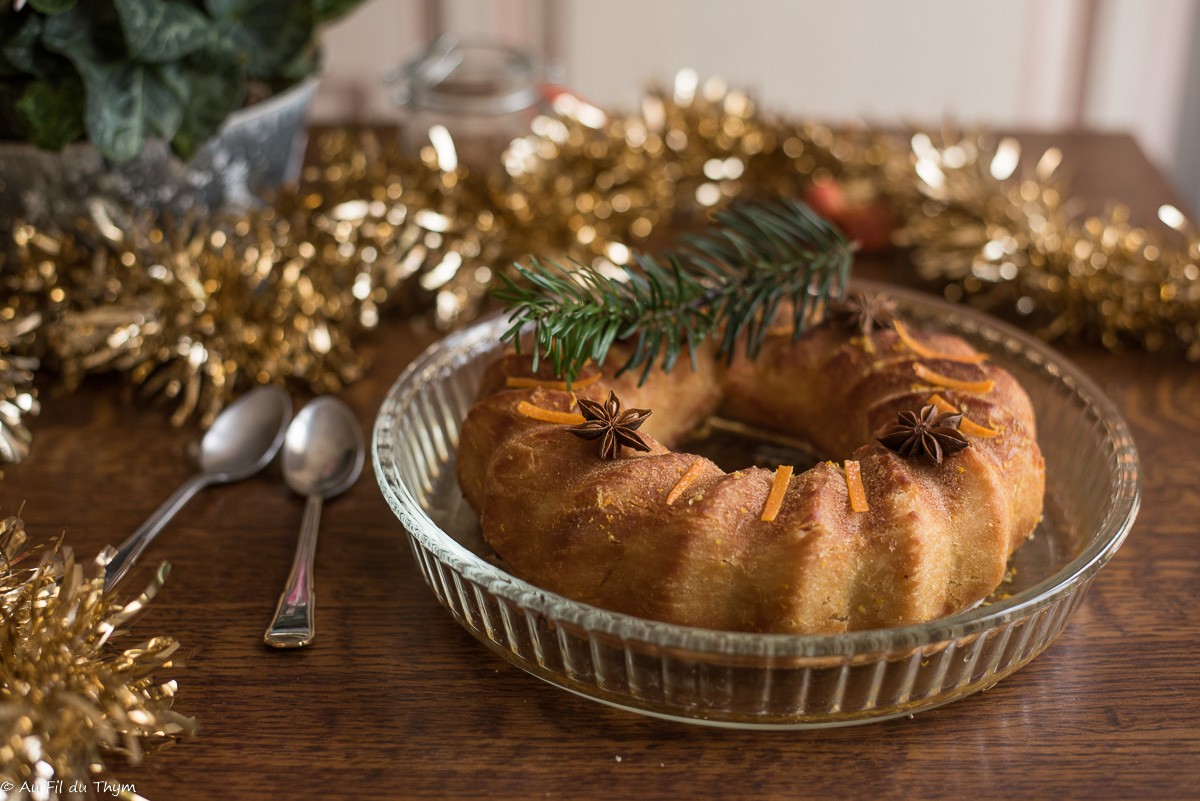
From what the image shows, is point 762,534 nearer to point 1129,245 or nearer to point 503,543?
point 503,543

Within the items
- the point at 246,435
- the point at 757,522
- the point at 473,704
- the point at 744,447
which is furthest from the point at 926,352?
the point at 246,435

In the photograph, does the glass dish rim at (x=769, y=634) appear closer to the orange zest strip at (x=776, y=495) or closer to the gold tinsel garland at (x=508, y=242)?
the orange zest strip at (x=776, y=495)

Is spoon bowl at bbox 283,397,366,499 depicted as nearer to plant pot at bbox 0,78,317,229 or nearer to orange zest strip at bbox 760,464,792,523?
plant pot at bbox 0,78,317,229

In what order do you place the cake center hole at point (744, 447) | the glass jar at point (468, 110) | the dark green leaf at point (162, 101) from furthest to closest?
the glass jar at point (468, 110), the dark green leaf at point (162, 101), the cake center hole at point (744, 447)

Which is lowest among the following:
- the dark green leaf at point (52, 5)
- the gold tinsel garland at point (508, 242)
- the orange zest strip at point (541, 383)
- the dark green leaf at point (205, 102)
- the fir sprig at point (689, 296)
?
the gold tinsel garland at point (508, 242)

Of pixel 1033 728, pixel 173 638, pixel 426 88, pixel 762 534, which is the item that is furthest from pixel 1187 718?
pixel 426 88

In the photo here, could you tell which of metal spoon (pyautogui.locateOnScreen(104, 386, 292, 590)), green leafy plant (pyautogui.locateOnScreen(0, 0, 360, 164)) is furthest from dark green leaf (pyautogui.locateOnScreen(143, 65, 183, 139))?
metal spoon (pyautogui.locateOnScreen(104, 386, 292, 590))

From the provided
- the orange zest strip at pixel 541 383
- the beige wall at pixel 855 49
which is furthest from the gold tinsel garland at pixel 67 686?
the beige wall at pixel 855 49
